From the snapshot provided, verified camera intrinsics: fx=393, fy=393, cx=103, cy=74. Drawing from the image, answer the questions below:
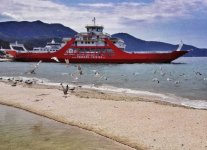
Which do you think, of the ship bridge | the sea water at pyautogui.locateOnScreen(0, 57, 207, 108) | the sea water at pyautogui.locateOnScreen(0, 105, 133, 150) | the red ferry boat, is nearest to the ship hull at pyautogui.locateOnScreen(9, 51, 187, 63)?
the red ferry boat

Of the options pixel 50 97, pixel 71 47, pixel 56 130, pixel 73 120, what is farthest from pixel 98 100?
pixel 71 47

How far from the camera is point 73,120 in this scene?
24.5 m

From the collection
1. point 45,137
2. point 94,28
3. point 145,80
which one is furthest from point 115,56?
point 45,137

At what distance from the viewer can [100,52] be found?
121 metres

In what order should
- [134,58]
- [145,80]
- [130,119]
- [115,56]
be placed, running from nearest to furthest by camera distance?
[130,119] < [145,80] < [134,58] < [115,56]

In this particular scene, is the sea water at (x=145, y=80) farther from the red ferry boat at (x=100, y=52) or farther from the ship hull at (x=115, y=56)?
the red ferry boat at (x=100, y=52)

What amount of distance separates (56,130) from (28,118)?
405 centimetres

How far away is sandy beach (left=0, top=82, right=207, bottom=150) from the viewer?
1919cm

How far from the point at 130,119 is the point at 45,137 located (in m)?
6.08

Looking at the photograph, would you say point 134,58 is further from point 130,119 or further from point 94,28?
point 130,119

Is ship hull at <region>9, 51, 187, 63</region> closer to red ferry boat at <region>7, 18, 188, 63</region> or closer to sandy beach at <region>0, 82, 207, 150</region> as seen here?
red ferry boat at <region>7, 18, 188, 63</region>

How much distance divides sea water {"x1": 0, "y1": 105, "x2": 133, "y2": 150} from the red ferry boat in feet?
310

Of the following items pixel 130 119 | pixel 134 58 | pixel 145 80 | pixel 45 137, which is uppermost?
pixel 134 58

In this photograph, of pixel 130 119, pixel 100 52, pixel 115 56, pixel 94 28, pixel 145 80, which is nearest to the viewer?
pixel 130 119
